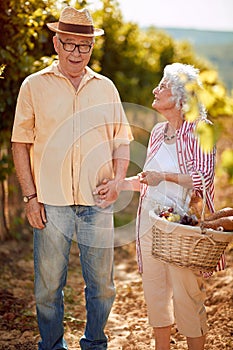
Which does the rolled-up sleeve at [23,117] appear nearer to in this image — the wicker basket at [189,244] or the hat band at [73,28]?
the hat band at [73,28]

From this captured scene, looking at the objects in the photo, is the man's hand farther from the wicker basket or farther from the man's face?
the man's face

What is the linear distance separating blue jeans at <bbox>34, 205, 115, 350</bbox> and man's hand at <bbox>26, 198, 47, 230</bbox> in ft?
0.10

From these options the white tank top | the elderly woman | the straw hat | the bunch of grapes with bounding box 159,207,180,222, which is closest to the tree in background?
the elderly woman

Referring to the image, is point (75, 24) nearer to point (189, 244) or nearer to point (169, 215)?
point (169, 215)

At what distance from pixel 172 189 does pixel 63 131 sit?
2.20ft

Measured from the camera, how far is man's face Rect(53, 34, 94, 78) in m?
3.64

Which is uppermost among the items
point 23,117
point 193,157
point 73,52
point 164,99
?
point 73,52

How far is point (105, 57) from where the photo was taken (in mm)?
12367

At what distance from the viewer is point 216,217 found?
3.47 metres

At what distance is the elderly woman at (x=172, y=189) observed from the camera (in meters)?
3.60

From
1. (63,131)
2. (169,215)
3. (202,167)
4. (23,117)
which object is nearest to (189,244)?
(169,215)

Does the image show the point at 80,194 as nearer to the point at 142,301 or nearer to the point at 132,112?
the point at 142,301

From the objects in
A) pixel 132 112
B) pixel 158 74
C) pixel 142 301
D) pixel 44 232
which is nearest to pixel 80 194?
pixel 44 232

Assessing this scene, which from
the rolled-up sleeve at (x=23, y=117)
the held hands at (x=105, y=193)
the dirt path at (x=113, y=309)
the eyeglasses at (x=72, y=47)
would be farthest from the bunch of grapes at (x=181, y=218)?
the dirt path at (x=113, y=309)
